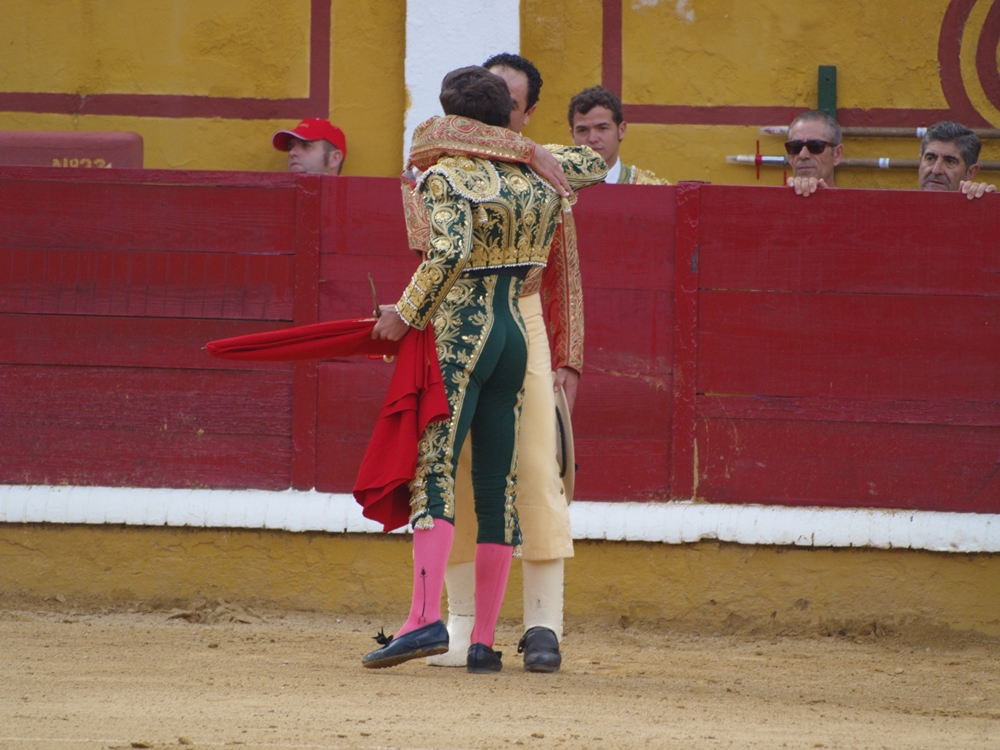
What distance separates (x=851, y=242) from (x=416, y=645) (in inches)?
91.9

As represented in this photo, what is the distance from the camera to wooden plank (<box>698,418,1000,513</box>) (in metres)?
4.76

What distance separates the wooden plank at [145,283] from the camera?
487 centimetres

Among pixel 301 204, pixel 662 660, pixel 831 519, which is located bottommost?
pixel 662 660

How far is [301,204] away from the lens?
4871 millimetres

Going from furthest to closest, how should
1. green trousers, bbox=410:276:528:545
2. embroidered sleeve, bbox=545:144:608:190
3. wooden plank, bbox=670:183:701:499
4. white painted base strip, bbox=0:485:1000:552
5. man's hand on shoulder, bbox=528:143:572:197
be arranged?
1. wooden plank, bbox=670:183:701:499
2. white painted base strip, bbox=0:485:1000:552
3. embroidered sleeve, bbox=545:144:608:190
4. man's hand on shoulder, bbox=528:143:572:197
5. green trousers, bbox=410:276:528:545

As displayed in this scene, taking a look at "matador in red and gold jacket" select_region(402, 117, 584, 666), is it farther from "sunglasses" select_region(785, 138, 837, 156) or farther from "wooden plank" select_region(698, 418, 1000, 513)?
"sunglasses" select_region(785, 138, 837, 156)

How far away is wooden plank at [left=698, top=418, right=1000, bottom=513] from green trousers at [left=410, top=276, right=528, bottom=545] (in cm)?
143

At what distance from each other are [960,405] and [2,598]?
344 centimetres

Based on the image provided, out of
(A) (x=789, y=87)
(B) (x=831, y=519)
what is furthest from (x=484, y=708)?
(A) (x=789, y=87)

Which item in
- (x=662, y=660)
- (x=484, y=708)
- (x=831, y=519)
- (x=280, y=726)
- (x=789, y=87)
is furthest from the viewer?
(x=789, y=87)

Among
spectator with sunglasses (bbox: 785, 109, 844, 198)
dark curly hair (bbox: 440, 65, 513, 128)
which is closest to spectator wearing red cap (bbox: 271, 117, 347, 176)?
spectator with sunglasses (bbox: 785, 109, 844, 198)

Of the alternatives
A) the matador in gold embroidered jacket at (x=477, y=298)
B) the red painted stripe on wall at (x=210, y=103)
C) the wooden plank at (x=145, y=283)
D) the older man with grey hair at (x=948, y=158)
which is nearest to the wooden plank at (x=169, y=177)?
the wooden plank at (x=145, y=283)

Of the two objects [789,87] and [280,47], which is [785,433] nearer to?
[789,87]

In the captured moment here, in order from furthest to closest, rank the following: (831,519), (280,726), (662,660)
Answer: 1. (831,519)
2. (662,660)
3. (280,726)
